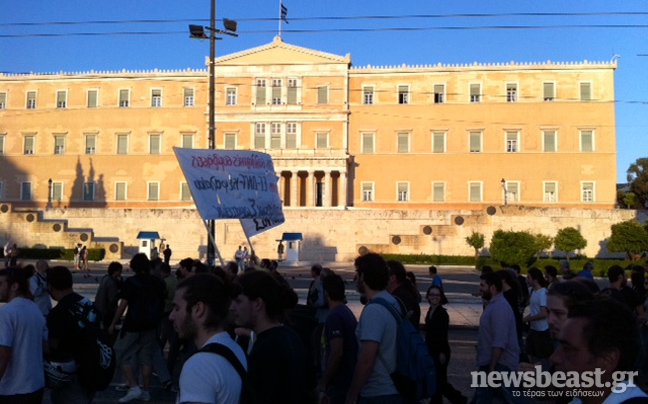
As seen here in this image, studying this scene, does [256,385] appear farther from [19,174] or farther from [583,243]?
[19,174]

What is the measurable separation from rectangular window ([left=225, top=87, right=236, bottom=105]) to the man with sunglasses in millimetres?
44250

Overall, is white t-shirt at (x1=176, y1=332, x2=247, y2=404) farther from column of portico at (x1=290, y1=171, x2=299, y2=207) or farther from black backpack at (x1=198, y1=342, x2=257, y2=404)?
column of portico at (x1=290, y1=171, x2=299, y2=207)

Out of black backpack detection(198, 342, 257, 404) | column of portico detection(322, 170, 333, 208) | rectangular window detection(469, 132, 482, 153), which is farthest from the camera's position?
rectangular window detection(469, 132, 482, 153)

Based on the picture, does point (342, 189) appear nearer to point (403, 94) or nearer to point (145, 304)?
point (403, 94)

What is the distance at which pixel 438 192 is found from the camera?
4678cm

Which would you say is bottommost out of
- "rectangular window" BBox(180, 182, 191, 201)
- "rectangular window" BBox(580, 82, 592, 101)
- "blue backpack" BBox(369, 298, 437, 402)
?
"blue backpack" BBox(369, 298, 437, 402)

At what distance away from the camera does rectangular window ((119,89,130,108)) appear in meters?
49.7

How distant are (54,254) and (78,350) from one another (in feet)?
117

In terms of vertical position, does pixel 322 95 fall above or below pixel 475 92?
below

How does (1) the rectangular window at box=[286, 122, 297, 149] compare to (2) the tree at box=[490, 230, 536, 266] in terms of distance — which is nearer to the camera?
(2) the tree at box=[490, 230, 536, 266]

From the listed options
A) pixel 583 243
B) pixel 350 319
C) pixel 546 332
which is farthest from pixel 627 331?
pixel 583 243

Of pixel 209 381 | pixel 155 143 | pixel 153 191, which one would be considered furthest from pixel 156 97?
pixel 209 381

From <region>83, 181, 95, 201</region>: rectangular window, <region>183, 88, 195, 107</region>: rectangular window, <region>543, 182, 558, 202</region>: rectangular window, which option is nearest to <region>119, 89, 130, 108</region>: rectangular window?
<region>183, 88, 195, 107</region>: rectangular window

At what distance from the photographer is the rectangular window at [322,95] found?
155 ft
